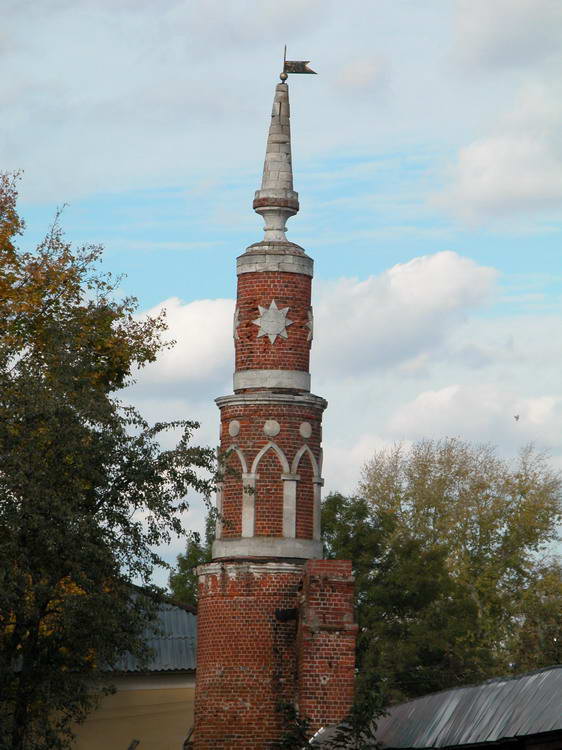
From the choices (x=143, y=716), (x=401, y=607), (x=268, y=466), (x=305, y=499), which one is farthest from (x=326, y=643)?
(x=401, y=607)

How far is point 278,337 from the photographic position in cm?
2830

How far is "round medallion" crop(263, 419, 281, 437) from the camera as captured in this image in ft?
91.2

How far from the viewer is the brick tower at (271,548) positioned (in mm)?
26453

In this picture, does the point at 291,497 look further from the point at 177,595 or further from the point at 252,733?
the point at 177,595

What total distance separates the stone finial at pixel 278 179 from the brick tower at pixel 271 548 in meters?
0.03

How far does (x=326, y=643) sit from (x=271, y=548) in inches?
80.1

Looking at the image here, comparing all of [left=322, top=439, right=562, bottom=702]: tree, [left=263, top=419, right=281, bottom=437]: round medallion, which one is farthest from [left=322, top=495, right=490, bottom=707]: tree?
[left=263, top=419, right=281, bottom=437]: round medallion

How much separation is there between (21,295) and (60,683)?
1004 cm

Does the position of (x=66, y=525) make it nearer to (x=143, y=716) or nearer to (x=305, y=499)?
(x=305, y=499)

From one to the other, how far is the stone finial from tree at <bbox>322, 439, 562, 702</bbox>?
18.5 metres

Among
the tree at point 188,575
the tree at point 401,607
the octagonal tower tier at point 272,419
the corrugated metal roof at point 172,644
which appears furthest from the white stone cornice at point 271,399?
the tree at point 188,575

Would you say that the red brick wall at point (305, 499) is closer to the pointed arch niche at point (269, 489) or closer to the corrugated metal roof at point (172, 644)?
the pointed arch niche at point (269, 489)

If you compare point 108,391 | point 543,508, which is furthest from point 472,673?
point 108,391

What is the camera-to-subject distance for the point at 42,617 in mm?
25031
